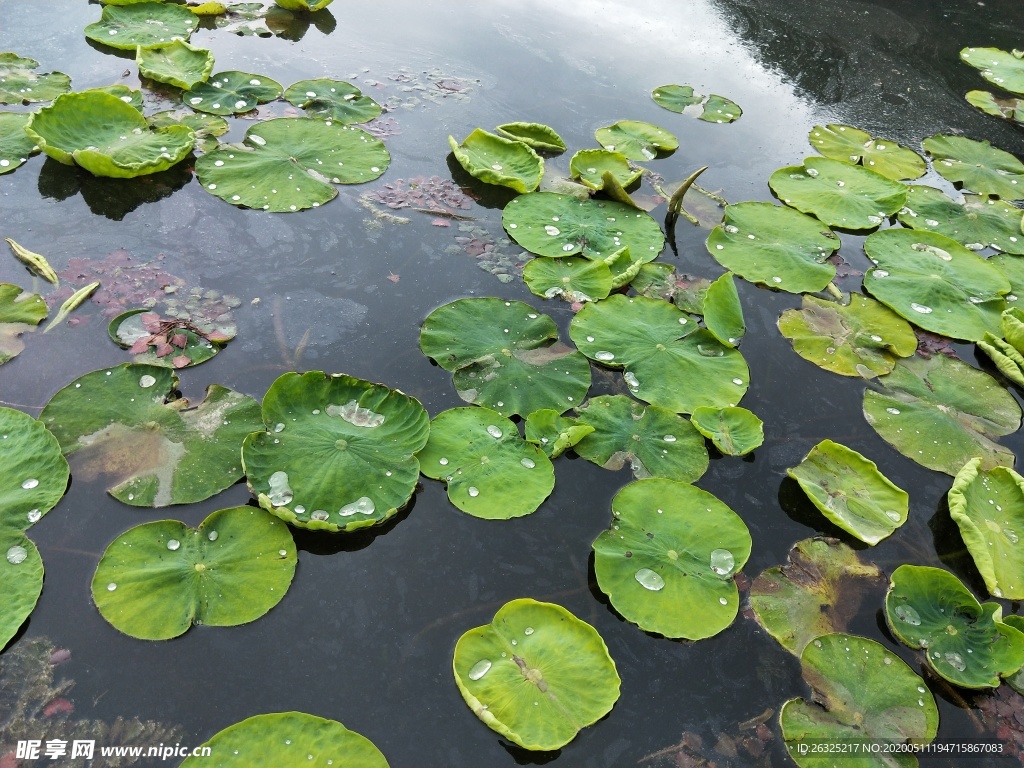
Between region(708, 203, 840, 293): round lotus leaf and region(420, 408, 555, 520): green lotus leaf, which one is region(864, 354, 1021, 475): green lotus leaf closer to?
region(708, 203, 840, 293): round lotus leaf

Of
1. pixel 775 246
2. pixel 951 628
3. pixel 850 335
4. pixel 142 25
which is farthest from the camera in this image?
pixel 142 25

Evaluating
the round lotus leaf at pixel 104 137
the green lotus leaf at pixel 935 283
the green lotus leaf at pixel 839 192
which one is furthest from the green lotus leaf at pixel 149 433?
the green lotus leaf at pixel 839 192

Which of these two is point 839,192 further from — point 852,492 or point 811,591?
point 811,591

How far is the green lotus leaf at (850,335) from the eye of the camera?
139 inches

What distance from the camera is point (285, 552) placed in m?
2.45

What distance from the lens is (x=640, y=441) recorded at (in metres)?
2.99

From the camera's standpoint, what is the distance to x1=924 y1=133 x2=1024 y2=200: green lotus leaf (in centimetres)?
489

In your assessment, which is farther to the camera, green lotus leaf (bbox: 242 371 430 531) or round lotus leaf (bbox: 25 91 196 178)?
round lotus leaf (bbox: 25 91 196 178)

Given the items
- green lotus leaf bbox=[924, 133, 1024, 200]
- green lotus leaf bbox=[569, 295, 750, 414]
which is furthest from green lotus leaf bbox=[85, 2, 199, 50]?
green lotus leaf bbox=[924, 133, 1024, 200]

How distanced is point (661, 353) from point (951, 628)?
5.18 ft

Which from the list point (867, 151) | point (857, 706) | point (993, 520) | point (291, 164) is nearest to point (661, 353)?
point (993, 520)

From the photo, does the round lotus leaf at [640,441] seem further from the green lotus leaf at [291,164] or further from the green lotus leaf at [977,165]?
the green lotus leaf at [977,165]

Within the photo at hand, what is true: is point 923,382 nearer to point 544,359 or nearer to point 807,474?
point 807,474

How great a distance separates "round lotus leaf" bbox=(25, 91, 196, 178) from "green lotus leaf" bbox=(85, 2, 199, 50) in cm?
95
